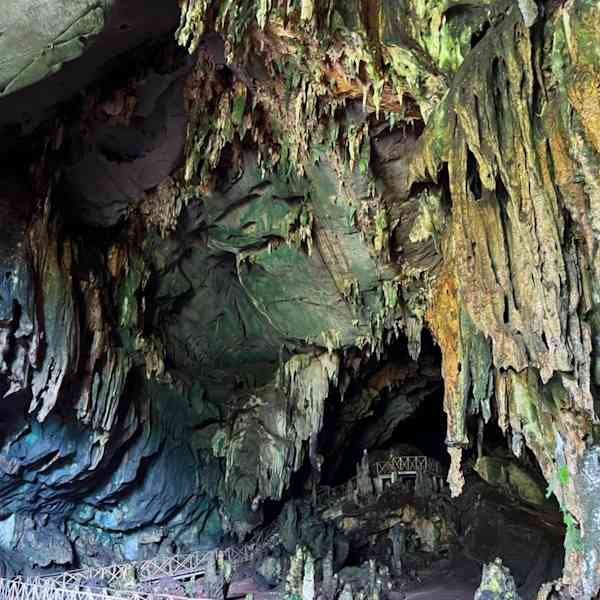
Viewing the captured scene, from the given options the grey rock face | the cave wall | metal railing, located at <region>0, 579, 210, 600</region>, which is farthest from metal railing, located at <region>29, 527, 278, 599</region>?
the grey rock face

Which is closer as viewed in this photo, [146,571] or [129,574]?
[129,574]

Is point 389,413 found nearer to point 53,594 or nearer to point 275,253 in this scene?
point 275,253

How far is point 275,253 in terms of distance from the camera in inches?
437

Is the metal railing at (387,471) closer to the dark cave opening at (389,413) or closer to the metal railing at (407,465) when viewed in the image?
the metal railing at (407,465)

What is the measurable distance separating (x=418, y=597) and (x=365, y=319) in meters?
5.40

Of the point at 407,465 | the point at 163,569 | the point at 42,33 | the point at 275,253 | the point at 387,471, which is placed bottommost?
the point at 163,569

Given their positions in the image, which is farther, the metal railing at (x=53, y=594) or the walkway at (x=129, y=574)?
the walkway at (x=129, y=574)

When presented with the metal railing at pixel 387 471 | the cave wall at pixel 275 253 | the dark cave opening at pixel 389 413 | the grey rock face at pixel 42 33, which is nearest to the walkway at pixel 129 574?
the cave wall at pixel 275 253

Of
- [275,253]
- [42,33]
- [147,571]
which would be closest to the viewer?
[42,33]

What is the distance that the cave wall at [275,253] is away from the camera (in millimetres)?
5559

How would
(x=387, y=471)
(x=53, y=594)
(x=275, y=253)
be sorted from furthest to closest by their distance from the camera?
1. (x=387, y=471)
2. (x=275, y=253)
3. (x=53, y=594)

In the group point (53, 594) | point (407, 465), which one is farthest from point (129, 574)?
point (407, 465)

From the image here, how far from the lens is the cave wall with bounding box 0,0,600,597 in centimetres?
556

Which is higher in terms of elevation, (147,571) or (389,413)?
(389,413)
